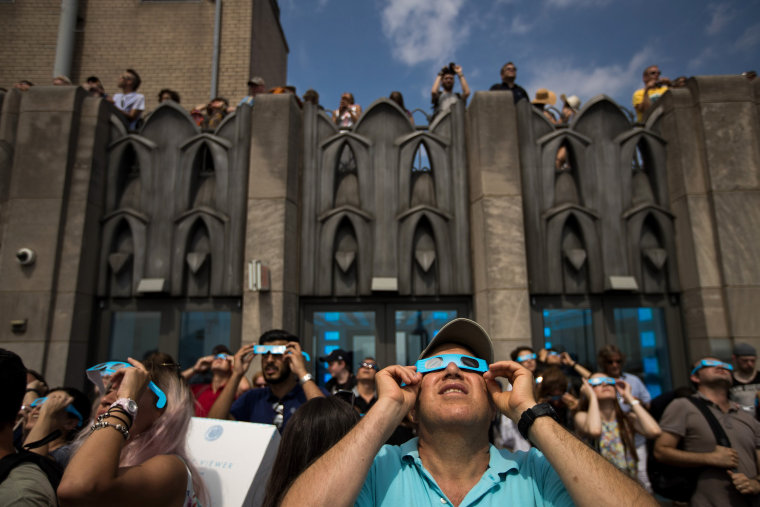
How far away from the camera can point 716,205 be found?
8047 mm

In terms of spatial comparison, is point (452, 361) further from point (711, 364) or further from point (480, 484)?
point (711, 364)

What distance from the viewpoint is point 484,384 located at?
6.63 ft

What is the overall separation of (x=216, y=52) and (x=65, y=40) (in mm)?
4253

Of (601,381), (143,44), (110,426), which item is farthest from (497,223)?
(143,44)

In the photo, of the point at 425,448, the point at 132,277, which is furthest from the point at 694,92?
the point at 132,277

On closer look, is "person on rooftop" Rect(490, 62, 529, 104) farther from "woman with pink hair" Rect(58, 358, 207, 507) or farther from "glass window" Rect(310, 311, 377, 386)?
"woman with pink hair" Rect(58, 358, 207, 507)

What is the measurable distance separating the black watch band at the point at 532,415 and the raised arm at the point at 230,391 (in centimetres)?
284

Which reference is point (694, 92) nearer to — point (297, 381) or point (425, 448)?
point (297, 381)

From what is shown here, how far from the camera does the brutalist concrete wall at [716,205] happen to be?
304 inches

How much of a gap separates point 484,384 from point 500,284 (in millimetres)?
6129

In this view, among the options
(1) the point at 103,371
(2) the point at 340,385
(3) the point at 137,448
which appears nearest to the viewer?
(3) the point at 137,448

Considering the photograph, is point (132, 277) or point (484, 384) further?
point (132, 277)

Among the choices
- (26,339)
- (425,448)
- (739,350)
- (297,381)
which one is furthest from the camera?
(26,339)

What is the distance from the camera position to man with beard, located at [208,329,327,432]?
385cm
